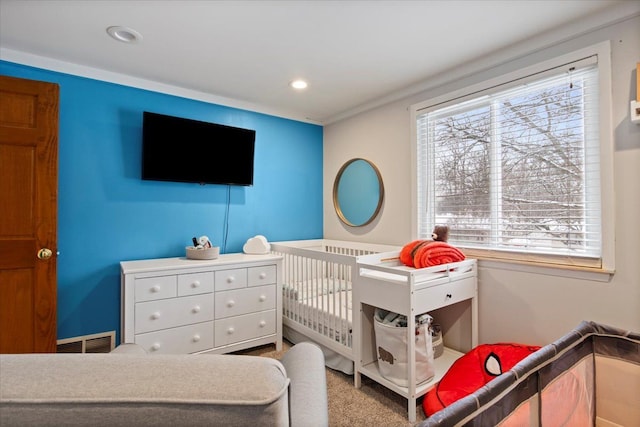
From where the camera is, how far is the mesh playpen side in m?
1.00

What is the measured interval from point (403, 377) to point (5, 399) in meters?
1.82

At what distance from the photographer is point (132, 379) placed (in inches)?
25.0

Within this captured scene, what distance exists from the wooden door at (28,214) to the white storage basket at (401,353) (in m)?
2.10

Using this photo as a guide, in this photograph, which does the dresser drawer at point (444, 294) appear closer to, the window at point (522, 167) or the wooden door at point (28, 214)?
the window at point (522, 167)

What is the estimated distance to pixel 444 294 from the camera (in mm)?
1992

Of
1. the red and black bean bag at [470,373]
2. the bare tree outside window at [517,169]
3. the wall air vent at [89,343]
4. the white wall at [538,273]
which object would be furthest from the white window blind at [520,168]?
the wall air vent at [89,343]

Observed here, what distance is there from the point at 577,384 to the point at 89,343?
9.84ft

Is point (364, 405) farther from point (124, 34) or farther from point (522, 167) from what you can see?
point (124, 34)

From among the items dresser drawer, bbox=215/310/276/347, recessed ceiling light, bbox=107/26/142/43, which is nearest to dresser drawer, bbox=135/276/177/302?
dresser drawer, bbox=215/310/276/347

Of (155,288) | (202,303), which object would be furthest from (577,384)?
(155,288)

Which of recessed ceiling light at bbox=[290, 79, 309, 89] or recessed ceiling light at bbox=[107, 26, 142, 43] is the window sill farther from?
recessed ceiling light at bbox=[107, 26, 142, 43]

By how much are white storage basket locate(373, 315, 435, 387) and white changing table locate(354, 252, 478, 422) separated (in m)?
0.05

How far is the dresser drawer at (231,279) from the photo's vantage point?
246cm

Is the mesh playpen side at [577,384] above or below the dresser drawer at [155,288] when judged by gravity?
below
